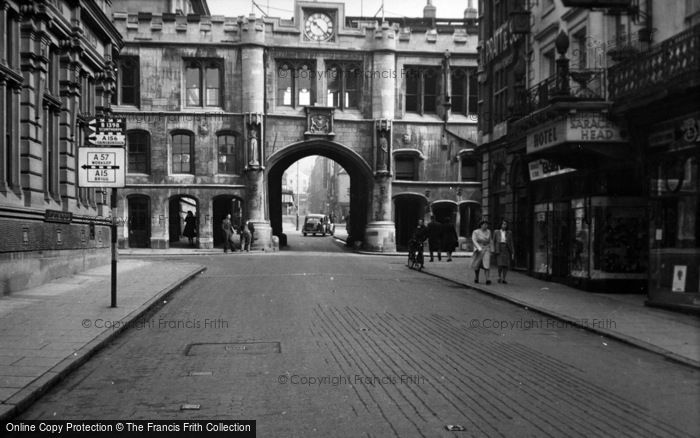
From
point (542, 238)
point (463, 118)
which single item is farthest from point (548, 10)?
point (463, 118)

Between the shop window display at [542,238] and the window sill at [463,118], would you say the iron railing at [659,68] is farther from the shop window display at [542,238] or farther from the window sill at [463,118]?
the window sill at [463,118]

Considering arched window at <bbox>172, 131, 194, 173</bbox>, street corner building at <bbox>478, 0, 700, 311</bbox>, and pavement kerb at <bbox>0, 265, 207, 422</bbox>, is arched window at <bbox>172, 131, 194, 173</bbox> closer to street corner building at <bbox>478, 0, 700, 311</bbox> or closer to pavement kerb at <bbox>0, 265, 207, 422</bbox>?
street corner building at <bbox>478, 0, 700, 311</bbox>

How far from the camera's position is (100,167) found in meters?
12.7

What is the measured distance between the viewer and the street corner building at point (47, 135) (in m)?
15.0

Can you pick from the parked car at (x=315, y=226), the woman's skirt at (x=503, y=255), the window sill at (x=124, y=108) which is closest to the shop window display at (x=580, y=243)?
the woman's skirt at (x=503, y=255)

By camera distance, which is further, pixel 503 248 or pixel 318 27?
pixel 318 27

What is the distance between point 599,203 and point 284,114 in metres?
25.5

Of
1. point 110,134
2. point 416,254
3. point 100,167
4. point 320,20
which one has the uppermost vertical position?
point 320,20

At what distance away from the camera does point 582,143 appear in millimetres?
15648

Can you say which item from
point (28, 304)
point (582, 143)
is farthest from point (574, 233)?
point (28, 304)

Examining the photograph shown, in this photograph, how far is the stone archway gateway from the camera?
3909 cm

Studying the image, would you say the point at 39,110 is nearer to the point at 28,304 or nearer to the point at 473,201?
the point at 28,304

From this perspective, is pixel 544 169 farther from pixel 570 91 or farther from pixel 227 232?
pixel 227 232

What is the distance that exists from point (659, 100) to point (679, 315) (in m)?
3.98
